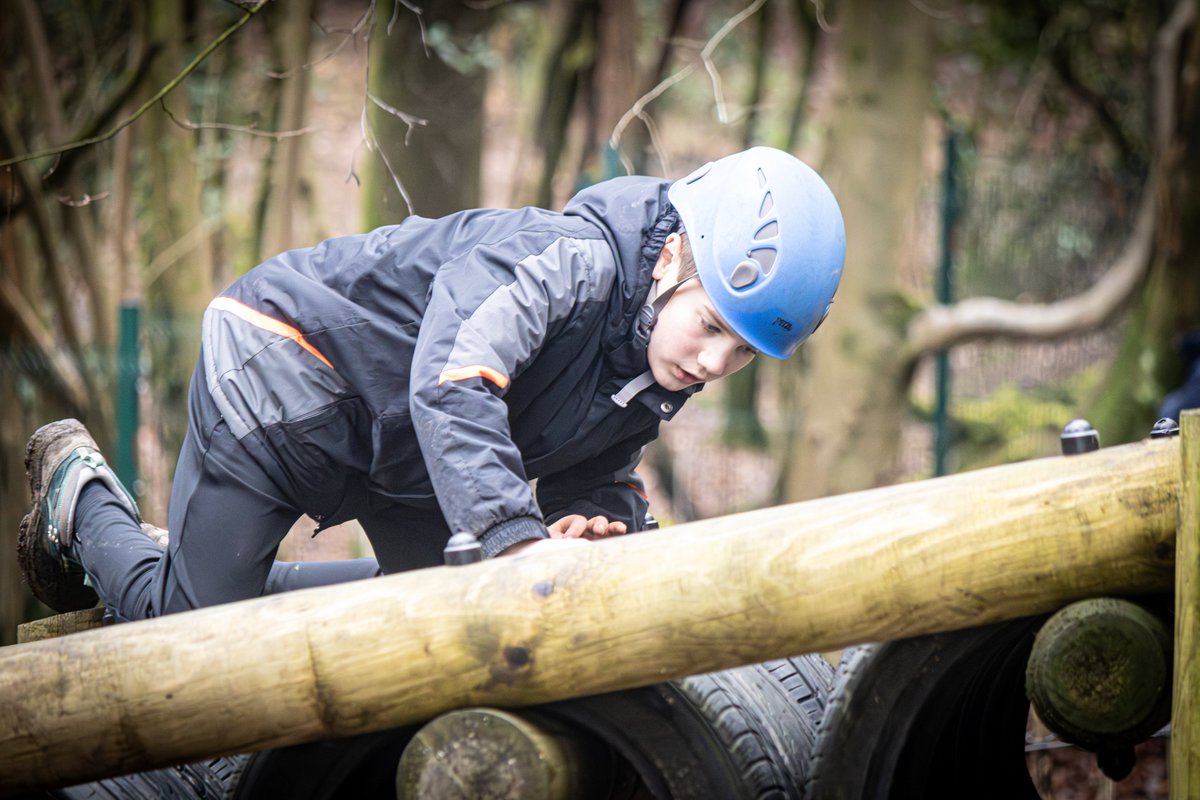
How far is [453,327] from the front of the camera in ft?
8.52

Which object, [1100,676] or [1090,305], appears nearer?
[1100,676]

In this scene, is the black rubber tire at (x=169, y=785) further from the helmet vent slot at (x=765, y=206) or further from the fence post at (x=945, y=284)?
the fence post at (x=945, y=284)

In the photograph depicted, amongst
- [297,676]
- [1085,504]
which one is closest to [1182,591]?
[1085,504]

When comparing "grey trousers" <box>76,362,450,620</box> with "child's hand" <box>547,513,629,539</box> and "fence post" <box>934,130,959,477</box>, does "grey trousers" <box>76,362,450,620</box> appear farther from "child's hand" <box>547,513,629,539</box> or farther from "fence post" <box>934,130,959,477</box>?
"fence post" <box>934,130,959,477</box>

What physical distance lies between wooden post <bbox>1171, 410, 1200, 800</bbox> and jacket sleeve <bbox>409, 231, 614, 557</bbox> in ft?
3.55

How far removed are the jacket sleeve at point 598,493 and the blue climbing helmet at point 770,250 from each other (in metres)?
0.67

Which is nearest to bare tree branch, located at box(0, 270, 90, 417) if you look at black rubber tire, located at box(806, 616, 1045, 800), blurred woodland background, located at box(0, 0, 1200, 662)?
blurred woodland background, located at box(0, 0, 1200, 662)

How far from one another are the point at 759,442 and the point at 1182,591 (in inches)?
287

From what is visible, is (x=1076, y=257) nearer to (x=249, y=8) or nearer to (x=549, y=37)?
(x=549, y=37)

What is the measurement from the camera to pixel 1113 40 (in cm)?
1002

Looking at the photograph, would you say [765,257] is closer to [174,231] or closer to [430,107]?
[430,107]

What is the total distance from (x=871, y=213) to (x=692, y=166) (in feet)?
9.76

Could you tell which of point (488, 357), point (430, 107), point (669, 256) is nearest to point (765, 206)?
point (669, 256)

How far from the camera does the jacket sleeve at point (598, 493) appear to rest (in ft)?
10.8
